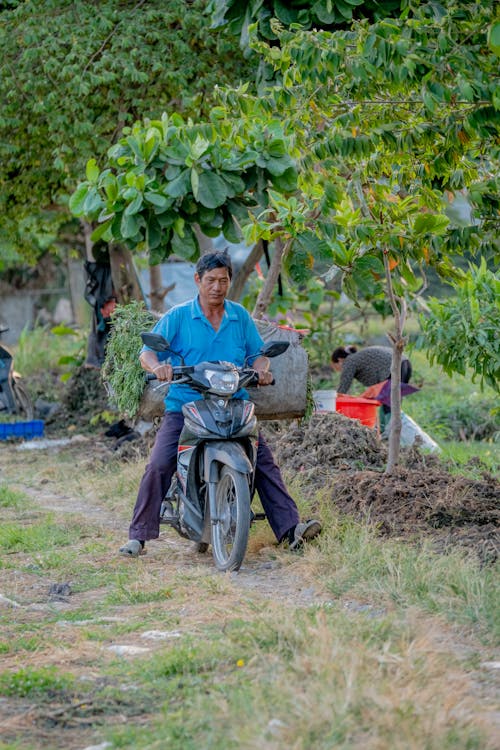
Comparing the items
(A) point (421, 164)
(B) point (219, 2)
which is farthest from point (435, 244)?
(B) point (219, 2)

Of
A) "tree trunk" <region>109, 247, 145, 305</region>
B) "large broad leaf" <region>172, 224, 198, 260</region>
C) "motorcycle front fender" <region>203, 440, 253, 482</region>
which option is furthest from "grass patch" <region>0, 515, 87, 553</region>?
"tree trunk" <region>109, 247, 145, 305</region>

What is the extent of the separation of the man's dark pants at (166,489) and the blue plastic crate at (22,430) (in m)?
6.92

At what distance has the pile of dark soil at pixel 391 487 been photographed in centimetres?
689

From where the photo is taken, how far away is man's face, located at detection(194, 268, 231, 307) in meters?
6.63

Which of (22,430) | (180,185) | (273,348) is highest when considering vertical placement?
(180,185)

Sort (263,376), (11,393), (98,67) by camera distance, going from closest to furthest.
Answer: (263,376) < (98,67) < (11,393)

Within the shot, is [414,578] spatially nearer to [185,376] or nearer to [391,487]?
[185,376]

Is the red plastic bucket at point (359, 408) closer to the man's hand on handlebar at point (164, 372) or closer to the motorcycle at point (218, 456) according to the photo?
the motorcycle at point (218, 456)

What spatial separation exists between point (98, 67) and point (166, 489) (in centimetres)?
574

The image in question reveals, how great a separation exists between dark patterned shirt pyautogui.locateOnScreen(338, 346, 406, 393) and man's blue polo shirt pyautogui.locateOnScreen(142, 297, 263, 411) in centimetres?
496

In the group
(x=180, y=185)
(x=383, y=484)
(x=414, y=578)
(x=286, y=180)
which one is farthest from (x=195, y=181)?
(x=414, y=578)

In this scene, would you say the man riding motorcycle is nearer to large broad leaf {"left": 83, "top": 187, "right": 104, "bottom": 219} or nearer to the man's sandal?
the man's sandal

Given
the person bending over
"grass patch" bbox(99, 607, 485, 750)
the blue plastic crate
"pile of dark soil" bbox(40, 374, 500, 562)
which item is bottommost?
the blue plastic crate

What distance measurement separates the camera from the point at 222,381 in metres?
6.49
